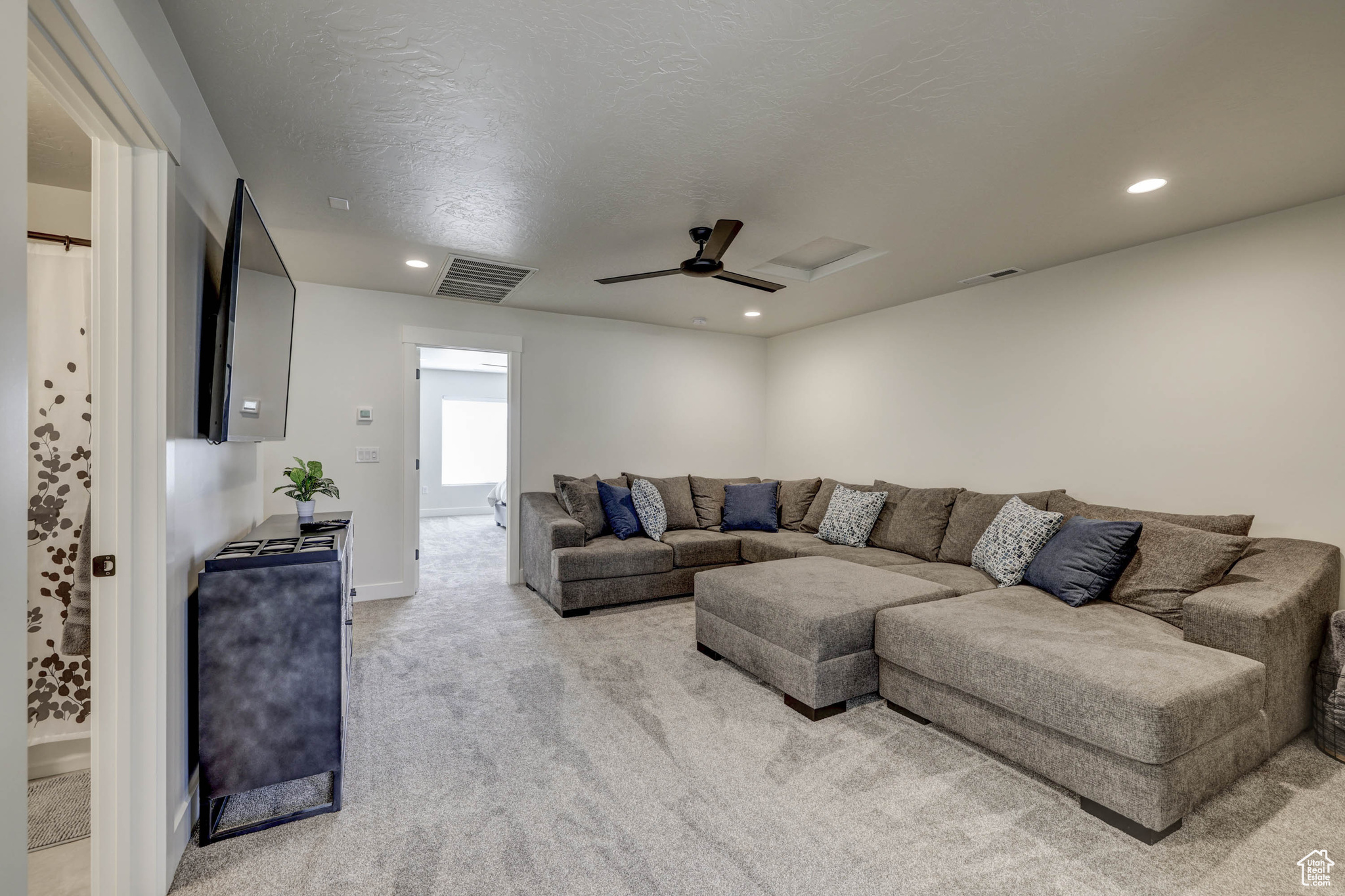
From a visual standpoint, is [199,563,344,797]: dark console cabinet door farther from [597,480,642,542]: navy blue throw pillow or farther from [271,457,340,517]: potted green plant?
[597,480,642,542]: navy blue throw pillow

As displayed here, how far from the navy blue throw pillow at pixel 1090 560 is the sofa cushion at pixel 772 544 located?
5.60ft

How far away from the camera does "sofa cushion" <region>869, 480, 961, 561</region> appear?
4.03 meters

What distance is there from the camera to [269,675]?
1877 mm

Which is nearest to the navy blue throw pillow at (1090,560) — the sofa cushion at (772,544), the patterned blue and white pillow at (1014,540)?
the patterned blue and white pillow at (1014,540)

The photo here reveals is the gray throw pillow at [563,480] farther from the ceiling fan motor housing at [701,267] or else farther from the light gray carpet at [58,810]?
the light gray carpet at [58,810]

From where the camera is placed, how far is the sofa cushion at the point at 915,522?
13.2ft

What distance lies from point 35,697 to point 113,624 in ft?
4.34

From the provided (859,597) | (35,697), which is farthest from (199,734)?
(859,597)

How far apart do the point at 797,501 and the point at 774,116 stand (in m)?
3.73

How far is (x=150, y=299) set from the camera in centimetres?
155

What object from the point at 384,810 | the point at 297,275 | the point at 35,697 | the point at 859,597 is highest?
the point at 297,275

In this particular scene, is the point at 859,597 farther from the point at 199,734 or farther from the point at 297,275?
the point at 297,275

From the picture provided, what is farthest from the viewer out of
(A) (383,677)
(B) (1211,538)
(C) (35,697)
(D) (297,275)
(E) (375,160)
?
(D) (297,275)

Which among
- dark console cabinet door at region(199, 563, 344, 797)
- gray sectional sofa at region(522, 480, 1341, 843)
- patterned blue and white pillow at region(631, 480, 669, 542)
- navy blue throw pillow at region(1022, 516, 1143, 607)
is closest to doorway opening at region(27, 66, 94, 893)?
dark console cabinet door at region(199, 563, 344, 797)
